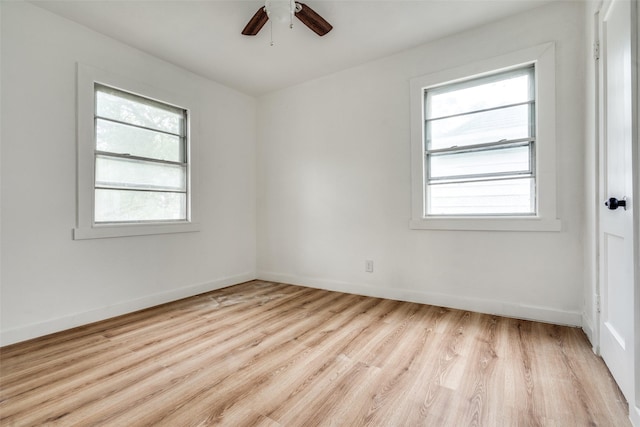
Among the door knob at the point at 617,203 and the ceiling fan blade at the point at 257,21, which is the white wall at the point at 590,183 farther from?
the ceiling fan blade at the point at 257,21

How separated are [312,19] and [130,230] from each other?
250 cm

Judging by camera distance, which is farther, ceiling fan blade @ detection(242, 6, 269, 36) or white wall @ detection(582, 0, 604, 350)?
ceiling fan blade @ detection(242, 6, 269, 36)

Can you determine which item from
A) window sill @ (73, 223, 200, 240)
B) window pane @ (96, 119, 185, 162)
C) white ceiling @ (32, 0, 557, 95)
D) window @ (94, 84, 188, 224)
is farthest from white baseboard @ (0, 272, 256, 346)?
white ceiling @ (32, 0, 557, 95)

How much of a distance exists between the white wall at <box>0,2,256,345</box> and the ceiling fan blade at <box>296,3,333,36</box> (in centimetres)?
178

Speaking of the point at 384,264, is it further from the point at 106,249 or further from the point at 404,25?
the point at 106,249

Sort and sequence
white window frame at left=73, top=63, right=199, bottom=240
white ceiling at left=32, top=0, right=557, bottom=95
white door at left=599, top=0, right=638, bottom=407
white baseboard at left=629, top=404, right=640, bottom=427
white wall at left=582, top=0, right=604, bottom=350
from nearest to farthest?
1. white baseboard at left=629, top=404, right=640, bottom=427
2. white door at left=599, top=0, right=638, bottom=407
3. white wall at left=582, top=0, right=604, bottom=350
4. white ceiling at left=32, top=0, right=557, bottom=95
5. white window frame at left=73, top=63, right=199, bottom=240

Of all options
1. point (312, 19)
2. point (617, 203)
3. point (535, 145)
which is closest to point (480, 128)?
point (535, 145)

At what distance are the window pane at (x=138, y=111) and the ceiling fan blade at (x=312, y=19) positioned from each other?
186 centimetres

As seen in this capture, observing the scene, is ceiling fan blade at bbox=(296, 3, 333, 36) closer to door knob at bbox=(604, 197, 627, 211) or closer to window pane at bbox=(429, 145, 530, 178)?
window pane at bbox=(429, 145, 530, 178)

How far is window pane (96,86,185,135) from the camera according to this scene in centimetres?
280

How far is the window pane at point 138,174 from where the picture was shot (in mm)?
2793

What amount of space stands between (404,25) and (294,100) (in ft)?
5.48

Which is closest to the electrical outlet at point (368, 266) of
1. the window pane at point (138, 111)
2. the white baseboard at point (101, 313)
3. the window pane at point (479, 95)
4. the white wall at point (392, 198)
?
the white wall at point (392, 198)

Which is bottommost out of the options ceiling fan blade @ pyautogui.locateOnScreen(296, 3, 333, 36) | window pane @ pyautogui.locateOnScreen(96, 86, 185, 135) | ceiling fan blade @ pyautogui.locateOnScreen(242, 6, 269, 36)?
window pane @ pyautogui.locateOnScreen(96, 86, 185, 135)
